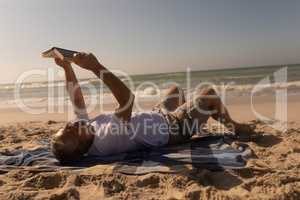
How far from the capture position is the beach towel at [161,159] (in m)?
3.64

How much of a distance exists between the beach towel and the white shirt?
91 mm

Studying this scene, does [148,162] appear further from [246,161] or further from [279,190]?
[279,190]

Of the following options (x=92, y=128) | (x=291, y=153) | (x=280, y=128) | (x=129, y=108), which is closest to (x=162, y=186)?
(x=129, y=108)

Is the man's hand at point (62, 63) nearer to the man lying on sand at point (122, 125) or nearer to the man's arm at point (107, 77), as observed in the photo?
the man lying on sand at point (122, 125)

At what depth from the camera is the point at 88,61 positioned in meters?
3.60

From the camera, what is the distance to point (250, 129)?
16.1 feet

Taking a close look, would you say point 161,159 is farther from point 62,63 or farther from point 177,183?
point 62,63

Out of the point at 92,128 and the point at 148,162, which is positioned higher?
the point at 92,128

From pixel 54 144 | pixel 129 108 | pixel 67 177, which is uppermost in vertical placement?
pixel 129 108

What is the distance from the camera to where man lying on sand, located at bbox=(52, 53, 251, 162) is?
3625 millimetres

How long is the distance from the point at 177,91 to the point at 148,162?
4.96 feet

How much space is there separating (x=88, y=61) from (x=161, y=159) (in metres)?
1.19

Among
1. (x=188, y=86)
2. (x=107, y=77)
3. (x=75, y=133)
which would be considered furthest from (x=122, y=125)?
(x=188, y=86)

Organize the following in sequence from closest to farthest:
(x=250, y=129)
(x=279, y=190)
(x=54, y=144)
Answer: (x=279, y=190), (x=54, y=144), (x=250, y=129)
